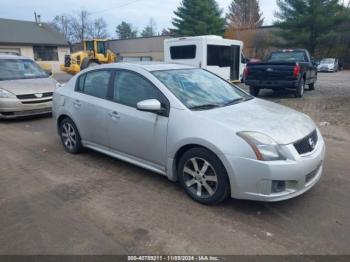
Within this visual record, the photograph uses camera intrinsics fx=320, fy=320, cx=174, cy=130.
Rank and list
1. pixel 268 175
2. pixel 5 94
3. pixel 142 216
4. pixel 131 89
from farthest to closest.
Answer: pixel 5 94 → pixel 131 89 → pixel 142 216 → pixel 268 175

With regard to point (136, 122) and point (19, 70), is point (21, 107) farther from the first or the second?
point (136, 122)

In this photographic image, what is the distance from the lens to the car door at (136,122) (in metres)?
4.00

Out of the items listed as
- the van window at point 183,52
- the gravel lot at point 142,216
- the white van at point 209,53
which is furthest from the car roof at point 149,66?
the van window at point 183,52

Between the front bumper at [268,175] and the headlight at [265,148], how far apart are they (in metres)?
0.05

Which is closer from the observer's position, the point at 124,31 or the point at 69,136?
the point at 69,136

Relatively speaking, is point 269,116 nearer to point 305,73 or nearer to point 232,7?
point 305,73

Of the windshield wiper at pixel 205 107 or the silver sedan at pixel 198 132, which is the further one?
the windshield wiper at pixel 205 107

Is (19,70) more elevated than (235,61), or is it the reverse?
(235,61)

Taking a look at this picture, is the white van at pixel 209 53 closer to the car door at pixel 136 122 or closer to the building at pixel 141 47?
the car door at pixel 136 122

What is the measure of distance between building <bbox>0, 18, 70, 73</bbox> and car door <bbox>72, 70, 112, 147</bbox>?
1375 inches

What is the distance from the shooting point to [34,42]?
1551 inches

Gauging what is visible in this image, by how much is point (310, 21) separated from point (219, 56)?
24650mm

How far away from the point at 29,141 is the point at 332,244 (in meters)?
5.86

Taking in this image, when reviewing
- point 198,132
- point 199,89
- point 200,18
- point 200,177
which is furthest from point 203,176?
point 200,18
